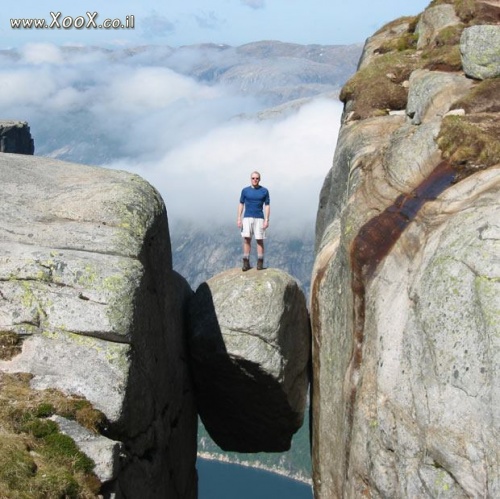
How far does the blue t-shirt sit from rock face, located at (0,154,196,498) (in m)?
3.62

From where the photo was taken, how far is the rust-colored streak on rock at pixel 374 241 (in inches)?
879

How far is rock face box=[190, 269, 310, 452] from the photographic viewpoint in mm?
30109

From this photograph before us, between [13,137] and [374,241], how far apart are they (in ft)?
563

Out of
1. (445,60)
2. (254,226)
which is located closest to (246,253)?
(254,226)

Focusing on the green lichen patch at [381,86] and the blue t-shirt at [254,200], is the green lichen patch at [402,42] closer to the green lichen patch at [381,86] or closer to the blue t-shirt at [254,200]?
the green lichen patch at [381,86]

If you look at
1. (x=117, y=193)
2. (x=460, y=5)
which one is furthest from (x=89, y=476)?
(x=460, y=5)

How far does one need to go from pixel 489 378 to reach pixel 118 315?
437 inches

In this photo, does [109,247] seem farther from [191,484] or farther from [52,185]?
[191,484]

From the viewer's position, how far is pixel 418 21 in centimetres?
5403

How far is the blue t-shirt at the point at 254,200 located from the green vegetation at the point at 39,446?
1294cm

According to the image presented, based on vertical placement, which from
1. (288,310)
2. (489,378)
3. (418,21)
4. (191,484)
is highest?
(418,21)

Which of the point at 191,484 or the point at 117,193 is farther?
the point at 191,484

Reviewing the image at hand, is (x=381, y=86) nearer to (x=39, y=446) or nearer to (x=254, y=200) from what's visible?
(x=254, y=200)

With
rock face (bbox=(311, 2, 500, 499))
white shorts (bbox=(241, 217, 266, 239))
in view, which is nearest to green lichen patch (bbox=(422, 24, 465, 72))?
rock face (bbox=(311, 2, 500, 499))
